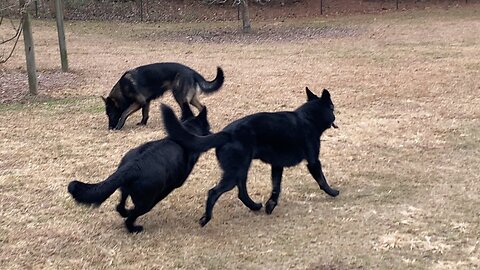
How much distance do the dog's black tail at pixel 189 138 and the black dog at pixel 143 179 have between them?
12cm

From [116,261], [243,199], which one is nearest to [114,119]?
[243,199]

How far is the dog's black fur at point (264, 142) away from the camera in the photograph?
16.2 ft

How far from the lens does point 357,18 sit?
25641mm

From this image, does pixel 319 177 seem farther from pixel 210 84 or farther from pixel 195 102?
pixel 195 102

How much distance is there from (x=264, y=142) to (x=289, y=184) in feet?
3.42

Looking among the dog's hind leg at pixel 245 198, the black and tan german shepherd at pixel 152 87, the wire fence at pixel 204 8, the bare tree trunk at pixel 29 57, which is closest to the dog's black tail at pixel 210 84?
the black and tan german shepherd at pixel 152 87

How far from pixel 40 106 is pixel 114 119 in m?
1.94

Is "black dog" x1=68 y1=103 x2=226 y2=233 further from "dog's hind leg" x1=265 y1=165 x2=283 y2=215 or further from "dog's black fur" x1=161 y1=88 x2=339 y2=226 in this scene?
"dog's hind leg" x1=265 y1=165 x2=283 y2=215

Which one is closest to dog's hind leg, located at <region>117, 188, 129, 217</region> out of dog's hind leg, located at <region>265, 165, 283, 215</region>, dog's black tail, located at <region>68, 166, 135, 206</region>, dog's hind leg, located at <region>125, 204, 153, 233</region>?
dog's hind leg, located at <region>125, 204, 153, 233</region>

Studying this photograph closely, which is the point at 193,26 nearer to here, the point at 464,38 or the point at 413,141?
the point at 464,38

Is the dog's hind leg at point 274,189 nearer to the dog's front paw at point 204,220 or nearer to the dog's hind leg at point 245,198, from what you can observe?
the dog's hind leg at point 245,198

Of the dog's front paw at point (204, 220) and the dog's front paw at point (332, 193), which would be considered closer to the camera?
the dog's front paw at point (204, 220)

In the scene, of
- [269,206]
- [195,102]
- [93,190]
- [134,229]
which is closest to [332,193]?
[269,206]

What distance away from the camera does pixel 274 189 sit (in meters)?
5.53
